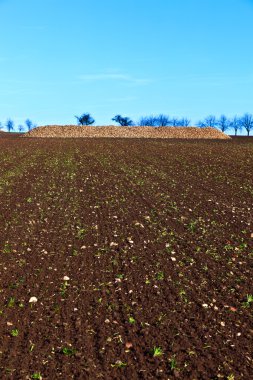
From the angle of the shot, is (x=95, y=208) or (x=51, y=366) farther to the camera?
(x=95, y=208)

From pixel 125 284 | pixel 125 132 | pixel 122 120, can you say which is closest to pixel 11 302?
pixel 125 284

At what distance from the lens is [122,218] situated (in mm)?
15656

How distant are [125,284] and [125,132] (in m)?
84.7

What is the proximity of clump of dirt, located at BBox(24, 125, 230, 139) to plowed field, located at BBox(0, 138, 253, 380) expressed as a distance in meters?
71.8

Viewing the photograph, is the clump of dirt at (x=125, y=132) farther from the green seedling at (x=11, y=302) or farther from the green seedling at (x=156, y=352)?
the green seedling at (x=156, y=352)

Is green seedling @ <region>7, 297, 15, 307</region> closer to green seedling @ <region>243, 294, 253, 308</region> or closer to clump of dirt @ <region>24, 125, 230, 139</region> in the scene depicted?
green seedling @ <region>243, 294, 253, 308</region>

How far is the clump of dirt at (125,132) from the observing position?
91312 millimetres

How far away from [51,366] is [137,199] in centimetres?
1233

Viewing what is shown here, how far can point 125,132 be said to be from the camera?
93375 millimetres

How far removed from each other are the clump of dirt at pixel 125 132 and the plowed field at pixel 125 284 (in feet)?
236

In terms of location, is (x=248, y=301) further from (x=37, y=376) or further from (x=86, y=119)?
(x=86, y=119)

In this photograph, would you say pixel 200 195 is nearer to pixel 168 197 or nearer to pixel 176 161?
pixel 168 197

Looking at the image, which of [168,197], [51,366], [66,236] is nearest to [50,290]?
[51,366]

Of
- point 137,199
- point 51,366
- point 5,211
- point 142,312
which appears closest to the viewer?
point 51,366
